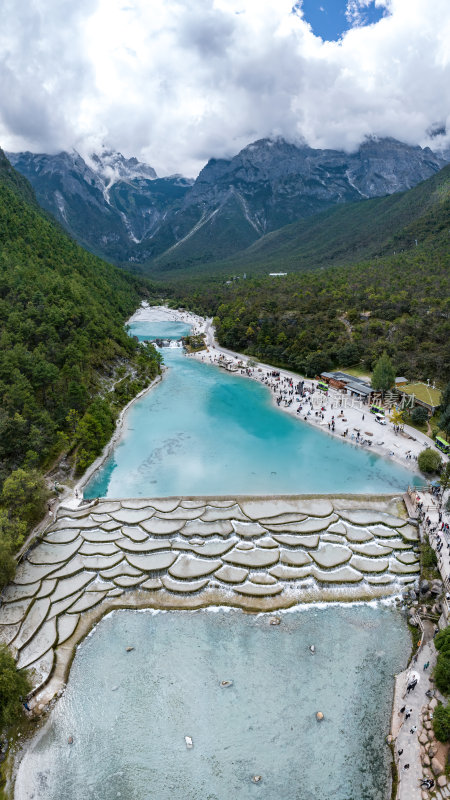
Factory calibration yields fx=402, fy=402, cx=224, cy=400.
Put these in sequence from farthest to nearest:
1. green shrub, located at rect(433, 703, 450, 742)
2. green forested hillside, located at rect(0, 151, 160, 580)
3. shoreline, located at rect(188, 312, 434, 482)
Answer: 1. shoreline, located at rect(188, 312, 434, 482)
2. green forested hillside, located at rect(0, 151, 160, 580)
3. green shrub, located at rect(433, 703, 450, 742)

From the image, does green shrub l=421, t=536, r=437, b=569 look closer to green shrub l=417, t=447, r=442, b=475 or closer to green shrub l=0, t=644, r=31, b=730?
green shrub l=417, t=447, r=442, b=475

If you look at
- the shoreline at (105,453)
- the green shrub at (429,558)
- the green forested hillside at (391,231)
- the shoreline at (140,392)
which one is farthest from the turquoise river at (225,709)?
the green forested hillside at (391,231)

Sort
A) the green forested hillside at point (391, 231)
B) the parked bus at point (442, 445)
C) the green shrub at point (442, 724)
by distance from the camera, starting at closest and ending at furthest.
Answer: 1. the green shrub at point (442, 724)
2. the parked bus at point (442, 445)
3. the green forested hillside at point (391, 231)

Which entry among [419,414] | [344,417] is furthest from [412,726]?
[344,417]

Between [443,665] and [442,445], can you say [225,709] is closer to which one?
[443,665]

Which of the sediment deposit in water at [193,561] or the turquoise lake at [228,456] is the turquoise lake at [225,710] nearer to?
the sediment deposit in water at [193,561]

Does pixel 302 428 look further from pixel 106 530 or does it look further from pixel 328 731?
pixel 328 731

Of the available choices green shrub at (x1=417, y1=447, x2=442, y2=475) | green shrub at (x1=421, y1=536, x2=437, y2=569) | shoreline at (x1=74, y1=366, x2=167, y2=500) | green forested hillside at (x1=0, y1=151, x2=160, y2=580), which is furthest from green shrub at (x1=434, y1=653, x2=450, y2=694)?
shoreline at (x1=74, y1=366, x2=167, y2=500)
